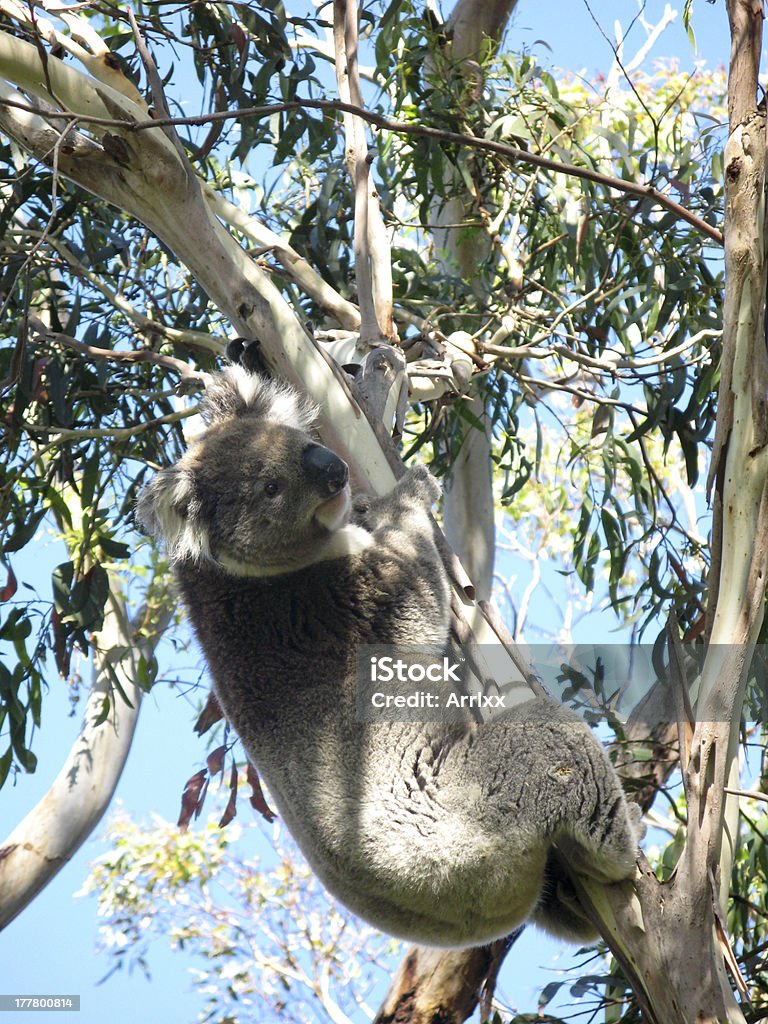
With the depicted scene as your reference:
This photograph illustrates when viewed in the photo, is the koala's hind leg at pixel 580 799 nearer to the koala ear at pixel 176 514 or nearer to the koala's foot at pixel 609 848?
the koala's foot at pixel 609 848

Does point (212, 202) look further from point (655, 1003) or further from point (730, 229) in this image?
point (655, 1003)

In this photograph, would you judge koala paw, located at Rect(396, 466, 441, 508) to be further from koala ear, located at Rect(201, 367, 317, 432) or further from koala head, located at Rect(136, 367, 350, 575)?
koala ear, located at Rect(201, 367, 317, 432)

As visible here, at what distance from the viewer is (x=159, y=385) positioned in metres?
4.59

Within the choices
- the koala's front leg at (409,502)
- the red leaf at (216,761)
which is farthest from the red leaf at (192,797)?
the koala's front leg at (409,502)

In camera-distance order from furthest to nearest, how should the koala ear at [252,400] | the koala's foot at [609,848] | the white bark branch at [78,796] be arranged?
1. the white bark branch at [78,796]
2. the koala ear at [252,400]
3. the koala's foot at [609,848]

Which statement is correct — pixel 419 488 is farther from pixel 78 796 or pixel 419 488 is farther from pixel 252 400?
pixel 78 796

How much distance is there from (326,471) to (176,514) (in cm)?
42

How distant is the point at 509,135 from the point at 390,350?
5.38 feet

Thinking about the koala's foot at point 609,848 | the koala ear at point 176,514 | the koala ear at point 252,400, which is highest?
the koala ear at point 252,400

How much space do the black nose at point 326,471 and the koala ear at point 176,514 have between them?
0.31 metres

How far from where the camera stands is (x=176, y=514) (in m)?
2.76

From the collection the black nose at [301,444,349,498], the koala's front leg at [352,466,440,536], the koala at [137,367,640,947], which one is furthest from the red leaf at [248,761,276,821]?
the black nose at [301,444,349,498]

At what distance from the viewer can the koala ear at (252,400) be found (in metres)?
2.96

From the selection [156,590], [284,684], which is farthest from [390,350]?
[156,590]
